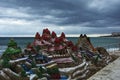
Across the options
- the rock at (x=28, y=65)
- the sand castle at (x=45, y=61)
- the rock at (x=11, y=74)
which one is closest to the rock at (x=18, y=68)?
the sand castle at (x=45, y=61)

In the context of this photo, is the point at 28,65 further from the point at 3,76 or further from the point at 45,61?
the point at 3,76

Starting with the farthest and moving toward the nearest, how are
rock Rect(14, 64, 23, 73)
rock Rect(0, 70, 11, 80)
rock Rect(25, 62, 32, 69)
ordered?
1. rock Rect(25, 62, 32, 69)
2. rock Rect(14, 64, 23, 73)
3. rock Rect(0, 70, 11, 80)

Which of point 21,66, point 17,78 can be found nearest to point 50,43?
point 21,66

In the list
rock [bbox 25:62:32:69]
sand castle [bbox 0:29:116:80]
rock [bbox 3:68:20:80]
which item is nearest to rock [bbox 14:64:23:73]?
sand castle [bbox 0:29:116:80]

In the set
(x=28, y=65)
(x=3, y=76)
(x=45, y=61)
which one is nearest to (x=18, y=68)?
(x=28, y=65)

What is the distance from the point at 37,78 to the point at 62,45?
12.4 feet

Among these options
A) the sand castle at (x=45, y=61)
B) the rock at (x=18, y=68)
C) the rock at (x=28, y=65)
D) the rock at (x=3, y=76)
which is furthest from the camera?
the rock at (x=28, y=65)

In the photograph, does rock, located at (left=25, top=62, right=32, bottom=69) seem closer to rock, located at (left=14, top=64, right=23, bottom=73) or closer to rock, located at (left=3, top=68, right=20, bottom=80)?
rock, located at (left=14, top=64, right=23, bottom=73)

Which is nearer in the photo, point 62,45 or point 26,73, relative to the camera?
point 26,73

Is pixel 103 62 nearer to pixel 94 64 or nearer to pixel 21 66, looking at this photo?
pixel 94 64

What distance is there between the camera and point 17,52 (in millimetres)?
13039

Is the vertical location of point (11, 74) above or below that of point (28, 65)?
below

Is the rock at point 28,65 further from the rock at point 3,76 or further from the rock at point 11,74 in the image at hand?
the rock at point 3,76

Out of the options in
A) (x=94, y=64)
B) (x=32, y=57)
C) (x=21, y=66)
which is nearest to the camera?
(x=21, y=66)
